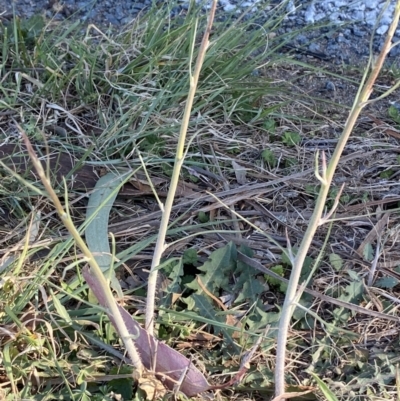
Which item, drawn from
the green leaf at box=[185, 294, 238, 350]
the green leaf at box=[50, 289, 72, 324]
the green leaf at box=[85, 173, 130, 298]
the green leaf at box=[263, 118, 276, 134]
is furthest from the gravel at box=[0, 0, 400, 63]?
the green leaf at box=[50, 289, 72, 324]

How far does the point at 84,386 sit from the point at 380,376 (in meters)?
0.62

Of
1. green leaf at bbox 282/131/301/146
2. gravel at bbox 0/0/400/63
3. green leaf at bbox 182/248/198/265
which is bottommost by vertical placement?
green leaf at bbox 182/248/198/265

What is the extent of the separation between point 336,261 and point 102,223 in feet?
2.03

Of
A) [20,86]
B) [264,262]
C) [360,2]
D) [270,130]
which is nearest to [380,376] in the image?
[264,262]

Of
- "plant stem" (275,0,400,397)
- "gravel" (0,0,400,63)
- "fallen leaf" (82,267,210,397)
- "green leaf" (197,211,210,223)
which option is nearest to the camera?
"plant stem" (275,0,400,397)

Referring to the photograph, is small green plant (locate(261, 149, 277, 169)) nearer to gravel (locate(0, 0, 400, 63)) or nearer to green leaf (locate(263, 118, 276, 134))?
green leaf (locate(263, 118, 276, 134))

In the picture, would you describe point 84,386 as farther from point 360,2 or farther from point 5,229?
point 360,2

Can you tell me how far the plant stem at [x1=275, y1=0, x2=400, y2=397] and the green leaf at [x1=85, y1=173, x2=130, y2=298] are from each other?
444 millimetres

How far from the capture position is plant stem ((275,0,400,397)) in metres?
0.85

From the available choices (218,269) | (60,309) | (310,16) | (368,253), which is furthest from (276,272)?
(310,16)

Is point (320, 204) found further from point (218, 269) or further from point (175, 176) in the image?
point (218, 269)

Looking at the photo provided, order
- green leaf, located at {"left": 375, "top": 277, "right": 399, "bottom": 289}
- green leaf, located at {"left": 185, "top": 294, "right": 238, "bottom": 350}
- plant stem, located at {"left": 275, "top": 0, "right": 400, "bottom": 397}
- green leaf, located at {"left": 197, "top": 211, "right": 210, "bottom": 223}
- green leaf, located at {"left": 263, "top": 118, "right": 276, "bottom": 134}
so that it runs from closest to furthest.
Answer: plant stem, located at {"left": 275, "top": 0, "right": 400, "bottom": 397} < green leaf, located at {"left": 185, "top": 294, "right": 238, "bottom": 350} < green leaf, located at {"left": 375, "top": 277, "right": 399, "bottom": 289} < green leaf, located at {"left": 197, "top": 211, "right": 210, "bottom": 223} < green leaf, located at {"left": 263, "top": 118, "right": 276, "bottom": 134}

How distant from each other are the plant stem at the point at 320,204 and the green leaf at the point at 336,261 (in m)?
0.43

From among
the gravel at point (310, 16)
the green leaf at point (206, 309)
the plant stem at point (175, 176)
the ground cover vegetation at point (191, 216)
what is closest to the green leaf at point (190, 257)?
the ground cover vegetation at point (191, 216)
